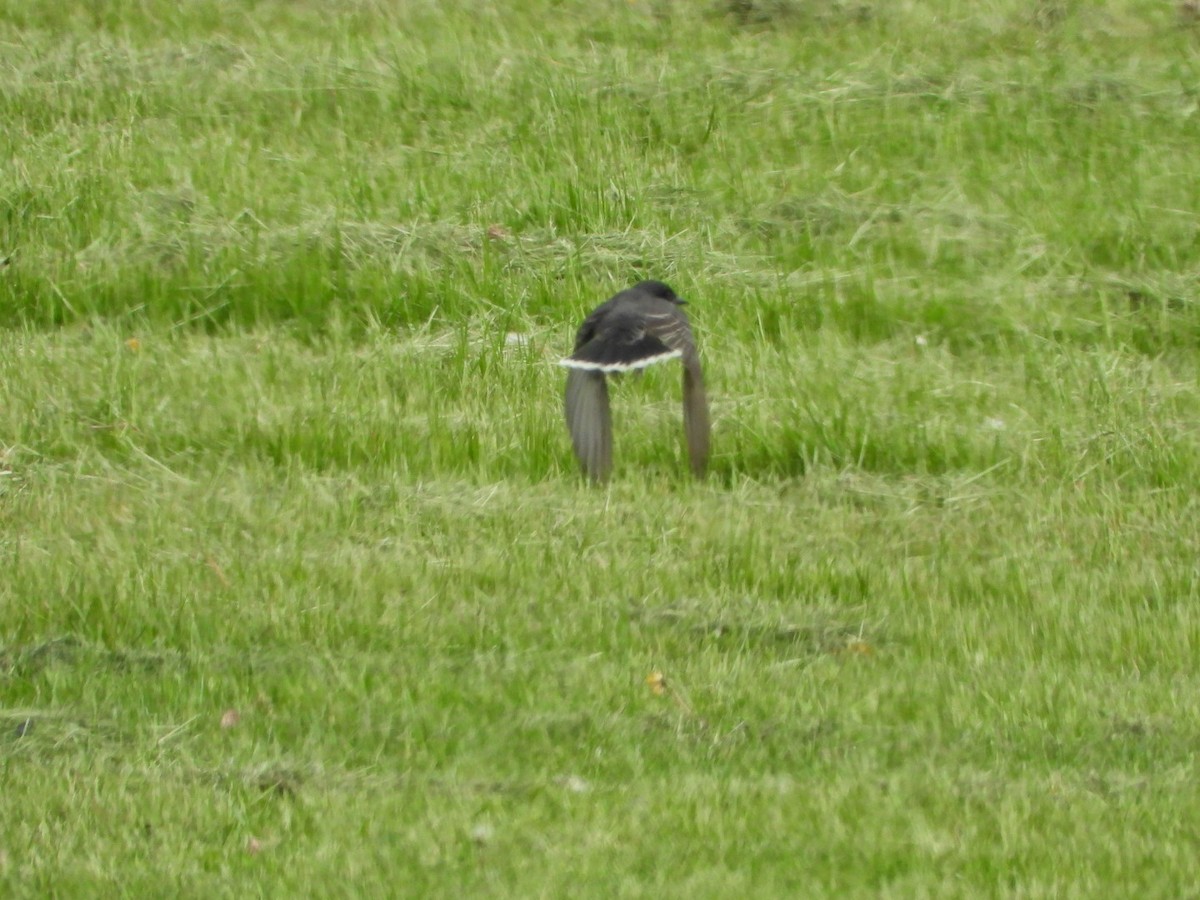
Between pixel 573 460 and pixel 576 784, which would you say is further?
pixel 573 460

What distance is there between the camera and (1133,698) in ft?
16.9

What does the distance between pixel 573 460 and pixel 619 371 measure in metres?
0.38

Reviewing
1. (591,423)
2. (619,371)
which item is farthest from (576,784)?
(619,371)

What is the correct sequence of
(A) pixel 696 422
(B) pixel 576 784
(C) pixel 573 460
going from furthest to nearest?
1. (C) pixel 573 460
2. (A) pixel 696 422
3. (B) pixel 576 784

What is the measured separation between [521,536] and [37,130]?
5167 mm

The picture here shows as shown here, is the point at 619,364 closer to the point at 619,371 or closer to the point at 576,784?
the point at 619,371

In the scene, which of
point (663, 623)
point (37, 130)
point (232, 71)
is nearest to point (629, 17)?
point (232, 71)

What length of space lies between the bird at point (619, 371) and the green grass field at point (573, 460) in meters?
0.16

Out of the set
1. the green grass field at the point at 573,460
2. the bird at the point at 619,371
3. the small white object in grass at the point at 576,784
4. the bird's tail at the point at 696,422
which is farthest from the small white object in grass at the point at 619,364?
the small white object in grass at the point at 576,784

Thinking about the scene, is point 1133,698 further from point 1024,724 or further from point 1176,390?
point 1176,390

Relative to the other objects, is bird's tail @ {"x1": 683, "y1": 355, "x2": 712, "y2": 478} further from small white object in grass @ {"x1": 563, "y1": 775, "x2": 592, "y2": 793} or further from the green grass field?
small white object in grass @ {"x1": 563, "y1": 775, "x2": 592, "y2": 793}

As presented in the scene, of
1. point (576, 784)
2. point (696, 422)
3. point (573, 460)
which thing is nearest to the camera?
point (576, 784)

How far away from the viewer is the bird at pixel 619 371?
6.86 m

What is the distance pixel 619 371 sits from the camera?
6.92 metres
